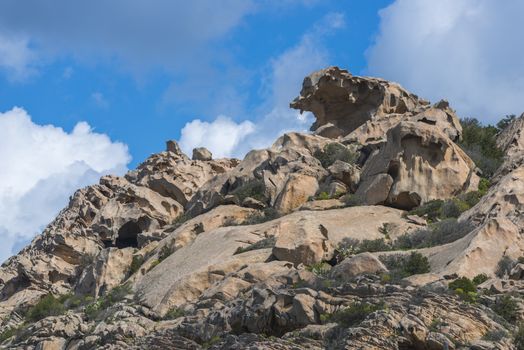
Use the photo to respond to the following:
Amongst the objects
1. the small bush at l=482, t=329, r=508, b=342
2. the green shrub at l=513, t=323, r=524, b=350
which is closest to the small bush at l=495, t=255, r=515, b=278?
the small bush at l=482, t=329, r=508, b=342

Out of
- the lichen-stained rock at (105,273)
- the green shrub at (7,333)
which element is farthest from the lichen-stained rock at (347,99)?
the green shrub at (7,333)

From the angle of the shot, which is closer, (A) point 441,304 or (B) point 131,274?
(A) point 441,304

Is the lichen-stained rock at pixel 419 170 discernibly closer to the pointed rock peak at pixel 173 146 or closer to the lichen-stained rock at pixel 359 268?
the lichen-stained rock at pixel 359 268

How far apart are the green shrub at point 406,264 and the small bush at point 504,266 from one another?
2.63 metres

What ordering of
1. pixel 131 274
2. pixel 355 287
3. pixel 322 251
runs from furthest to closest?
pixel 131 274
pixel 322 251
pixel 355 287

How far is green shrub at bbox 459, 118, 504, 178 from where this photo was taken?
179 ft

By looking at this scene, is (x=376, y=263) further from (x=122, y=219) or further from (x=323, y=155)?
(x=122, y=219)

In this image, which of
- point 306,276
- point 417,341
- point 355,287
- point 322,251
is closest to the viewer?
point 417,341

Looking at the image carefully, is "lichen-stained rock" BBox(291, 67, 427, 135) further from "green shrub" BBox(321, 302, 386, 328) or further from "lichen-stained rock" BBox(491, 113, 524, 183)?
"green shrub" BBox(321, 302, 386, 328)

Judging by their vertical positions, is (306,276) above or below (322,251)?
below

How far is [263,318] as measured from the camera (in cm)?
3441

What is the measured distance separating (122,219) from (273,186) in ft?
45.7

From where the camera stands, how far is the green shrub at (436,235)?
142 feet

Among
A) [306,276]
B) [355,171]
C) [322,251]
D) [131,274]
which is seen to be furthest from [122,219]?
[306,276]
